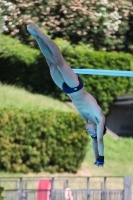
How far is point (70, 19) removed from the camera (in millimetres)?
20828

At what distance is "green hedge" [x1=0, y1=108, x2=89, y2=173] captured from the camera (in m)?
13.6

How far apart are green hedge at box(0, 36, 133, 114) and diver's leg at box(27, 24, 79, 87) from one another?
562 inches

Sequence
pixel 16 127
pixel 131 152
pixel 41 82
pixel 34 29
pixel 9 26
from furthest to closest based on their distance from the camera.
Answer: pixel 9 26, pixel 41 82, pixel 131 152, pixel 16 127, pixel 34 29

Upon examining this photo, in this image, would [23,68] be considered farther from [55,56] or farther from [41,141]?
[55,56]

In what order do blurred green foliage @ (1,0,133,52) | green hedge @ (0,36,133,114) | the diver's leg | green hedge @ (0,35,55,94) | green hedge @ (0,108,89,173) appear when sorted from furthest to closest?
blurred green foliage @ (1,0,133,52), green hedge @ (0,35,55,94), green hedge @ (0,36,133,114), green hedge @ (0,108,89,173), the diver's leg

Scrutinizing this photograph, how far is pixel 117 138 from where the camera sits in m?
17.2

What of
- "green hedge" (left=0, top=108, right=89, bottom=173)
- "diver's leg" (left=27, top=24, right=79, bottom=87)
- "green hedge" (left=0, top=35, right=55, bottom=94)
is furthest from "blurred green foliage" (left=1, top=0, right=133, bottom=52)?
"diver's leg" (left=27, top=24, right=79, bottom=87)

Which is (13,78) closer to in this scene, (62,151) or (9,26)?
(9,26)

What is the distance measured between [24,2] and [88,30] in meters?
2.28

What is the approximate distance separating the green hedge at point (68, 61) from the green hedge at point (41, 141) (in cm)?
379

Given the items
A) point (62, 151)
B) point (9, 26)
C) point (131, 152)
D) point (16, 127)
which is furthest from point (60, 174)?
point (9, 26)

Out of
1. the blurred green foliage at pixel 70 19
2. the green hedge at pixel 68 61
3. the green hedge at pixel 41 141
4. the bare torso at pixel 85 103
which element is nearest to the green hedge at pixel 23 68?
the green hedge at pixel 68 61

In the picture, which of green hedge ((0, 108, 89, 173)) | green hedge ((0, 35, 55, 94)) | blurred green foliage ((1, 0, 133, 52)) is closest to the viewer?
green hedge ((0, 108, 89, 173))

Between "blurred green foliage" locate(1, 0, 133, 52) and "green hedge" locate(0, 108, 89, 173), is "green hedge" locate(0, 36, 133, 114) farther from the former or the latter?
"green hedge" locate(0, 108, 89, 173)
